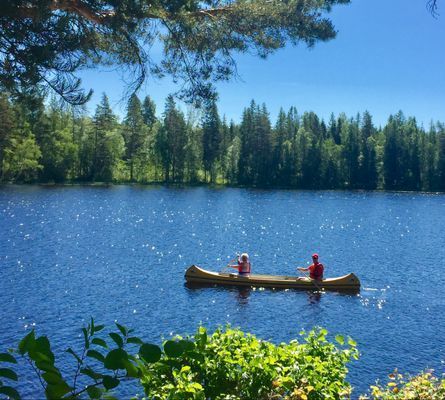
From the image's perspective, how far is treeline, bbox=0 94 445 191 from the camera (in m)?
94.3

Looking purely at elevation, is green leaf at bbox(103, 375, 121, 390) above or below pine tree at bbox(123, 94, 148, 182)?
below

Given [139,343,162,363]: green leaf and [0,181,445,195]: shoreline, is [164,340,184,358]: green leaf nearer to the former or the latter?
[139,343,162,363]: green leaf

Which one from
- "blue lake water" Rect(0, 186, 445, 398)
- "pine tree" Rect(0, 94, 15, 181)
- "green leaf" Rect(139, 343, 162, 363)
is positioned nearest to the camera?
"green leaf" Rect(139, 343, 162, 363)

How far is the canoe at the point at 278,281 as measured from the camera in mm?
26391

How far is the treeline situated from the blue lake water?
2755 centimetres

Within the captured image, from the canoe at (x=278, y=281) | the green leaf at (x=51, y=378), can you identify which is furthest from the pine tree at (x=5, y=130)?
the green leaf at (x=51, y=378)

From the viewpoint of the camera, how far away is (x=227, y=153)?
112m

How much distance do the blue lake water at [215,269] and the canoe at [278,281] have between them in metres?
0.64

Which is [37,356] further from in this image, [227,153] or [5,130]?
[227,153]

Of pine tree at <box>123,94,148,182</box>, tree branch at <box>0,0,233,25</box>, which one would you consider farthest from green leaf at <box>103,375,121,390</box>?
pine tree at <box>123,94,148,182</box>

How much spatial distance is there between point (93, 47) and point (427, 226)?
5381 centimetres

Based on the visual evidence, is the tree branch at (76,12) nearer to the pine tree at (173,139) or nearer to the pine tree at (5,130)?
the pine tree at (5,130)

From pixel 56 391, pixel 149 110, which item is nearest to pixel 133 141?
pixel 149 110

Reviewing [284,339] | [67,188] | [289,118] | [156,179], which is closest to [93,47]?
[284,339]
